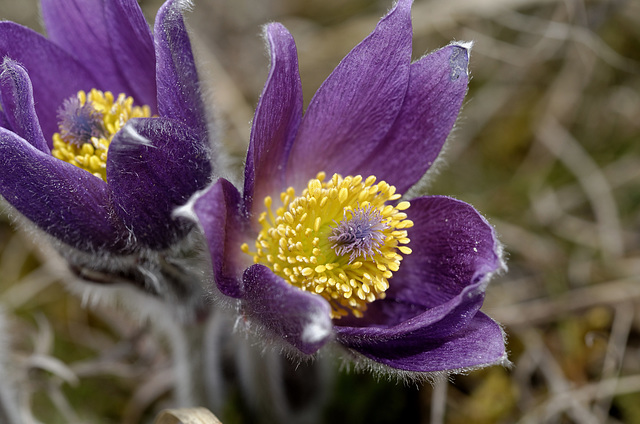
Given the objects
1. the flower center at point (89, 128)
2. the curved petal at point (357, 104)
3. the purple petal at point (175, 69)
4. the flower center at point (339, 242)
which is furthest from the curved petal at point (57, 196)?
the curved petal at point (357, 104)

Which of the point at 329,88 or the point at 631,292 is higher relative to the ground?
the point at 329,88

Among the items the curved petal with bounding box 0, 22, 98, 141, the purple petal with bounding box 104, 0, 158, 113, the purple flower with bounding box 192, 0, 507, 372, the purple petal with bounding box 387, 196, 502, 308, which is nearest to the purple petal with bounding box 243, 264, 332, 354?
the purple flower with bounding box 192, 0, 507, 372

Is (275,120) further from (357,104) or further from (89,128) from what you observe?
(89,128)

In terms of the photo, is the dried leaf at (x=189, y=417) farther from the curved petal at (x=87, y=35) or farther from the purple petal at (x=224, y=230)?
the curved petal at (x=87, y=35)

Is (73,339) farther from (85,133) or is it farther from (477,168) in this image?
(477,168)

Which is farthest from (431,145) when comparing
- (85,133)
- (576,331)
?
(576,331)

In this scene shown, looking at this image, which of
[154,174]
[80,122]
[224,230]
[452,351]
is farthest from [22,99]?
[452,351]
